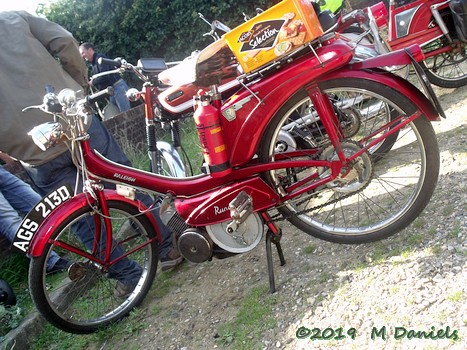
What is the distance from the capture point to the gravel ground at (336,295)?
1946 mm

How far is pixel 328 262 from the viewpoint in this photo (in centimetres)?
258

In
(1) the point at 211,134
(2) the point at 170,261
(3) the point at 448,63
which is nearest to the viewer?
(1) the point at 211,134

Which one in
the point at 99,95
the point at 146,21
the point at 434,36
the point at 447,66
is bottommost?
the point at 447,66

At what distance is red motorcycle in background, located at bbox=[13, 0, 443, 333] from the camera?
224cm

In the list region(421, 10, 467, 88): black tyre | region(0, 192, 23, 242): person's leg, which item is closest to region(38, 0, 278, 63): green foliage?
region(421, 10, 467, 88): black tyre

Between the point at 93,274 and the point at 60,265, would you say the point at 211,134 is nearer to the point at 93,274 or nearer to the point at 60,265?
the point at 93,274

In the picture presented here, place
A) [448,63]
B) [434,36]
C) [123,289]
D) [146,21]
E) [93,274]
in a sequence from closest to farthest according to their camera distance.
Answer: [93,274], [123,289], [434,36], [448,63], [146,21]

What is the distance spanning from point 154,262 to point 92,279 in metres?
0.43

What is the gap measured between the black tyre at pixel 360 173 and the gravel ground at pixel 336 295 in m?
0.14

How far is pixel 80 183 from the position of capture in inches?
122

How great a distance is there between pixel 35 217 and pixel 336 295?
5.84 feet

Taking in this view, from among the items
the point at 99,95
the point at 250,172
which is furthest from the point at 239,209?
the point at 99,95

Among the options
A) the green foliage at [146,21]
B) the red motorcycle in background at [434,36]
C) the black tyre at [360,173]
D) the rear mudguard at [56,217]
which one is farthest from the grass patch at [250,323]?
the green foliage at [146,21]

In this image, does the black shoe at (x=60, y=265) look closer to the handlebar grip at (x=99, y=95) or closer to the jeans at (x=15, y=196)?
the jeans at (x=15, y=196)
